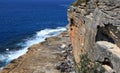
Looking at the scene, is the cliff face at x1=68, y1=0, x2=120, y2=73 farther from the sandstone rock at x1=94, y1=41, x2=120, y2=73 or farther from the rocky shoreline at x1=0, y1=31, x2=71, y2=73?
the rocky shoreline at x1=0, y1=31, x2=71, y2=73

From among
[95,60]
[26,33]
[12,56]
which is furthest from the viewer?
[26,33]

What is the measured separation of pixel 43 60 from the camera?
189 ft

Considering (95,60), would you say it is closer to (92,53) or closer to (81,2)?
(92,53)

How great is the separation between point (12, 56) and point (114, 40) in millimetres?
45321

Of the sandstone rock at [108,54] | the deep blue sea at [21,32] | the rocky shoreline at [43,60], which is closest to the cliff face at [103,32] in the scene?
the sandstone rock at [108,54]

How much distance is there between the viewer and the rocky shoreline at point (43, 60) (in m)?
51.9

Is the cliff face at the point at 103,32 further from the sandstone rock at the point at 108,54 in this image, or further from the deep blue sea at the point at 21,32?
the deep blue sea at the point at 21,32

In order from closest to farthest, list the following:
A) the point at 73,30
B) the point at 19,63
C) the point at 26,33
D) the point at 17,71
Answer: the point at 73,30, the point at 17,71, the point at 19,63, the point at 26,33

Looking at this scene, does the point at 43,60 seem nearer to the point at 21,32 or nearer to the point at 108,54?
the point at 108,54

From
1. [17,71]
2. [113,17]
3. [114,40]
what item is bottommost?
[17,71]

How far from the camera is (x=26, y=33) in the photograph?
10231cm

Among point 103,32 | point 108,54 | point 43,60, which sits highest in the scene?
point 103,32

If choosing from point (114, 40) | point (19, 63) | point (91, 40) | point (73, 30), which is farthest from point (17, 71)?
point (114, 40)

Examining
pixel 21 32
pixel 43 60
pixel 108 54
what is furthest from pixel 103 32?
pixel 21 32
